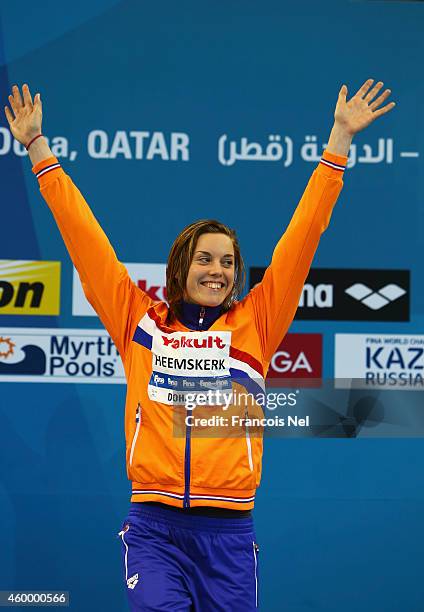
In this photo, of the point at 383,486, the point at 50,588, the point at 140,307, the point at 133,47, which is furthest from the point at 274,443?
the point at 133,47

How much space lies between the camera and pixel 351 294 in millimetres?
3699

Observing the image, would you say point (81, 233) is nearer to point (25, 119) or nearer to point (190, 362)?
point (25, 119)

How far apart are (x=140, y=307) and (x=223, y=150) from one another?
4.85 ft

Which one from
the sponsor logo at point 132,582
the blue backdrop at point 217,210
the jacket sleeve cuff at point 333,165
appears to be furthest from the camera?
the blue backdrop at point 217,210

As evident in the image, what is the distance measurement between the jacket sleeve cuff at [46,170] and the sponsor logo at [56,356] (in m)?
1.36

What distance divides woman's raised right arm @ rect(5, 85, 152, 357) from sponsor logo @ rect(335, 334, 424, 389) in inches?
58.5

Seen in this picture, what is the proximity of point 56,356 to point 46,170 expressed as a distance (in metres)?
1.40

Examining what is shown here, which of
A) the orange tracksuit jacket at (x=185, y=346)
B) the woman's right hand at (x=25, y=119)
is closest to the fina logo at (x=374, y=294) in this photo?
the orange tracksuit jacket at (x=185, y=346)

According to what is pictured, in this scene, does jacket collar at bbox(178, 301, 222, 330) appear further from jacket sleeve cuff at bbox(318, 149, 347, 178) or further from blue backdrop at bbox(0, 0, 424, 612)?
blue backdrop at bbox(0, 0, 424, 612)

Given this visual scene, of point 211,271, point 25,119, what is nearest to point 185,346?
point 211,271

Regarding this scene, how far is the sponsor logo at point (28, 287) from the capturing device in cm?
362

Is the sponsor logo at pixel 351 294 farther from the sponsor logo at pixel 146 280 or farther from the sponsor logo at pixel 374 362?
the sponsor logo at pixel 146 280

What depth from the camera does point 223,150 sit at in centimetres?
371

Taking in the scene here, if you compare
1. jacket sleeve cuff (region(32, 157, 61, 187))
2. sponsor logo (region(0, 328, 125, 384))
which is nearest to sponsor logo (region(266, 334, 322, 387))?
sponsor logo (region(0, 328, 125, 384))
